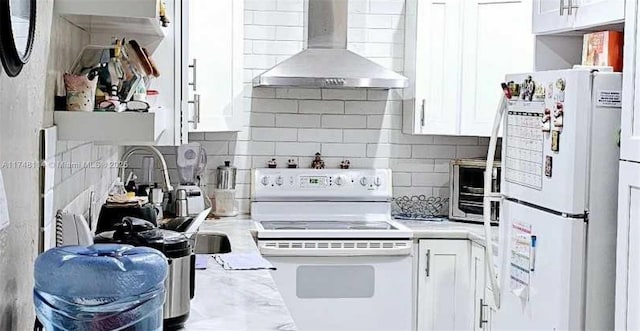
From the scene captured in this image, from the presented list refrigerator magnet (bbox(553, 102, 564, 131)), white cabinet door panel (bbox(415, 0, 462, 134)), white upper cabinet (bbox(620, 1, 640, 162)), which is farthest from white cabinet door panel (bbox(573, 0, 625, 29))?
white cabinet door panel (bbox(415, 0, 462, 134))

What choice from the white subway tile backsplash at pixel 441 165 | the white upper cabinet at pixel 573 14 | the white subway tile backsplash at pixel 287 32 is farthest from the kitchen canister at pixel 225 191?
the white upper cabinet at pixel 573 14

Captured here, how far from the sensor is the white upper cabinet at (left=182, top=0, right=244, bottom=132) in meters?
4.20

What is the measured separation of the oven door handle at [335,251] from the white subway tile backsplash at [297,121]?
0.90 metres

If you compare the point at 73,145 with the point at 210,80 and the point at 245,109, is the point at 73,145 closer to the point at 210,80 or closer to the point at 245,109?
the point at 210,80

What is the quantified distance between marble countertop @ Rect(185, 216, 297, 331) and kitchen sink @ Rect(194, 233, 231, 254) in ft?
2.67

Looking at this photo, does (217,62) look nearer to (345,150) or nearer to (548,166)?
(345,150)

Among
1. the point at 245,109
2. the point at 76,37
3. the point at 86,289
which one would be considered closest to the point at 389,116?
the point at 245,109

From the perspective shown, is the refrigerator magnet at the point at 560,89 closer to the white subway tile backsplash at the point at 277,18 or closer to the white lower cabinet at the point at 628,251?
the white lower cabinet at the point at 628,251

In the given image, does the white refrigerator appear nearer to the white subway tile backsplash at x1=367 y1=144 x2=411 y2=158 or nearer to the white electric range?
the white electric range

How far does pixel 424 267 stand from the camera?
4.49 meters

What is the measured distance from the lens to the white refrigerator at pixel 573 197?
303cm

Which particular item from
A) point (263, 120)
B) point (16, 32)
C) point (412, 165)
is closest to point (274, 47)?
point (263, 120)

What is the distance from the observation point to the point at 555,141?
3.14 meters

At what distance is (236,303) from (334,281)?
1.87 meters
